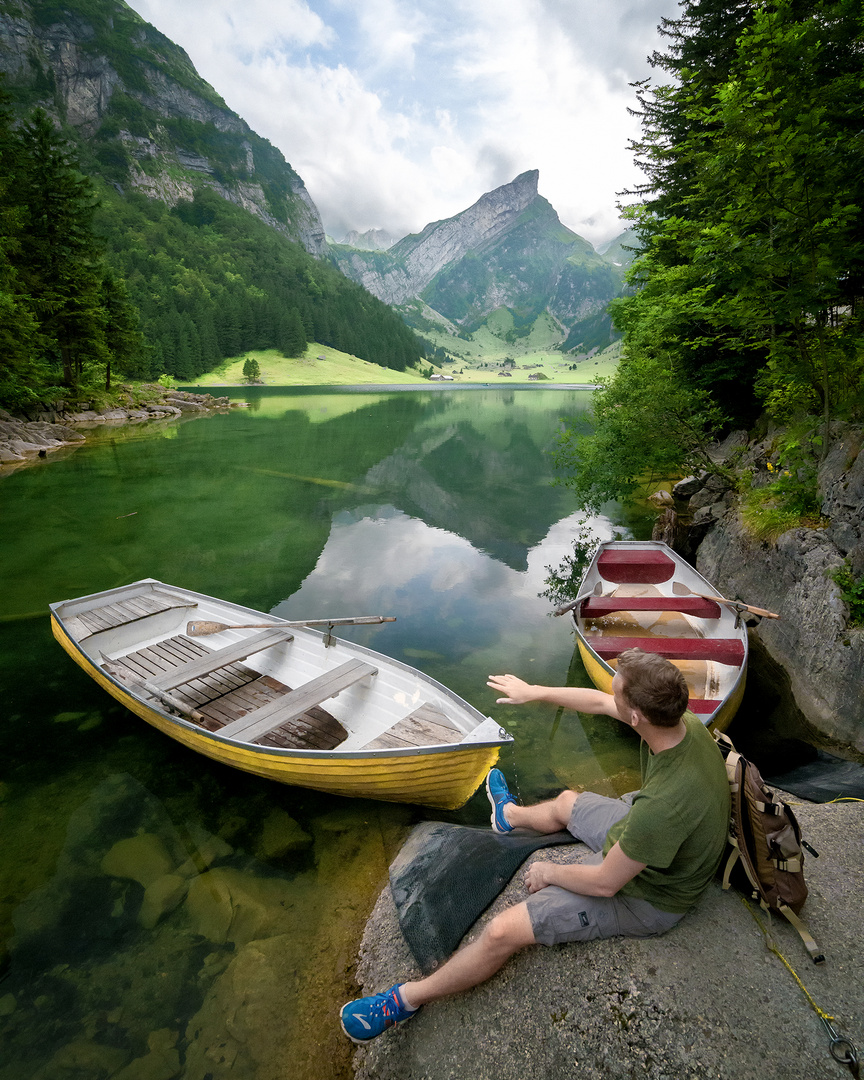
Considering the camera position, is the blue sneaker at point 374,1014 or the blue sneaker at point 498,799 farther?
the blue sneaker at point 498,799

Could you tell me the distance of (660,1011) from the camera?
295 cm

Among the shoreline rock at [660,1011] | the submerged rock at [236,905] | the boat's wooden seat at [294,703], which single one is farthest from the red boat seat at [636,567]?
the submerged rock at [236,905]

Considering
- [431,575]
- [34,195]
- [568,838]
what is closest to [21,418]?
[34,195]

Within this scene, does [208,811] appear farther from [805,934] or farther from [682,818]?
[805,934]

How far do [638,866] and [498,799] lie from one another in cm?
232

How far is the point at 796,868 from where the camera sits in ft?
10.4

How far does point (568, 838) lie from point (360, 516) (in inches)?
667

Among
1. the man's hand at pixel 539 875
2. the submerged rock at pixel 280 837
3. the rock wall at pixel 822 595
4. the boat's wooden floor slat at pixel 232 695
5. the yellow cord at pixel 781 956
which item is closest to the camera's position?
the yellow cord at pixel 781 956

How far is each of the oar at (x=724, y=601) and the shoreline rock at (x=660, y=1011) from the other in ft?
16.4

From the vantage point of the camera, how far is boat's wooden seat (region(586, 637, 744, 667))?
25.3 feet

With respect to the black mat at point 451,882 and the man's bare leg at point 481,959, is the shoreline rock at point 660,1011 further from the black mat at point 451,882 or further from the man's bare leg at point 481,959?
the black mat at point 451,882

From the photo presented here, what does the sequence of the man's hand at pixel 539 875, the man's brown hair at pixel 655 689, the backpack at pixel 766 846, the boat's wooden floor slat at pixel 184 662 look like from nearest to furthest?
the man's brown hair at pixel 655 689 → the backpack at pixel 766 846 → the man's hand at pixel 539 875 → the boat's wooden floor slat at pixel 184 662

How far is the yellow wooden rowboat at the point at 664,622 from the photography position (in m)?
7.12

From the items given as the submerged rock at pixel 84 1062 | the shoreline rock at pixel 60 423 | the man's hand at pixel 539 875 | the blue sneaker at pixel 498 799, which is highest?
the shoreline rock at pixel 60 423
